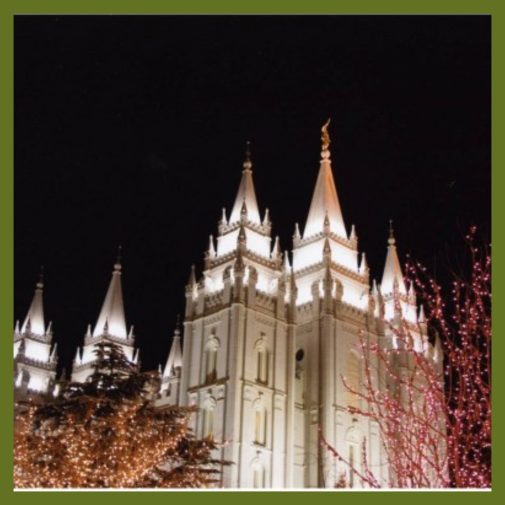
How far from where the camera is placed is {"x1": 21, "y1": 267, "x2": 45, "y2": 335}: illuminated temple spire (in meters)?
63.8

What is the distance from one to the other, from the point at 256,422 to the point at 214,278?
30.2ft

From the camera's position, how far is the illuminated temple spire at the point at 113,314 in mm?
60356

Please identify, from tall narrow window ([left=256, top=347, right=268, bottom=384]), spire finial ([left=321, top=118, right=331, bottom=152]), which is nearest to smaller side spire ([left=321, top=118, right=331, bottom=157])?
spire finial ([left=321, top=118, right=331, bottom=152])

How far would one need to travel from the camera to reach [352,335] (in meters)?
49.3

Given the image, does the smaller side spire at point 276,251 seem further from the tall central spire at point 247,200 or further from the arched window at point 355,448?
the arched window at point 355,448

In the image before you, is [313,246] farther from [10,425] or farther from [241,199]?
[10,425]

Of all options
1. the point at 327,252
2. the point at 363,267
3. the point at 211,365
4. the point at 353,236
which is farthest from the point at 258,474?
the point at 353,236

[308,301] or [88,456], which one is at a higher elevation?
[308,301]

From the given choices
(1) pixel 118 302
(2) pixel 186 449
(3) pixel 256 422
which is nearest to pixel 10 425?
(2) pixel 186 449

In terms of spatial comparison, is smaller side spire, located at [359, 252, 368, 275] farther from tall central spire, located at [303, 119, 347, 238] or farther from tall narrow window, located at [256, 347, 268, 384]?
tall narrow window, located at [256, 347, 268, 384]

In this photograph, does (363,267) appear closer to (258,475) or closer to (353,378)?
(353,378)

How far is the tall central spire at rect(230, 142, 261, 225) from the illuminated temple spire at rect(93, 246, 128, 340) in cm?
1568

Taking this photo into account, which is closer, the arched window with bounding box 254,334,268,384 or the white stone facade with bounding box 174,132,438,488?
the white stone facade with bounding box 174,132,438,488

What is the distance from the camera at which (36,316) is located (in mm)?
64625
